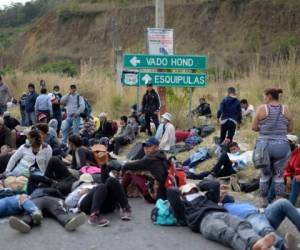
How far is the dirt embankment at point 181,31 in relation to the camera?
2203 inches

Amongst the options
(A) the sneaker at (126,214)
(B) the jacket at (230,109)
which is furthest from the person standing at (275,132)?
(B) the jacket at (230,109)

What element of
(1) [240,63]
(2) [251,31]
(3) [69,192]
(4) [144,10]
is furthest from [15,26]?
(3) [69,192]

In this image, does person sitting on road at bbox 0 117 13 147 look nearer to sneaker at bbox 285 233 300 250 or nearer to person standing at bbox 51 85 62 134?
person standing at bbox 51 85 62 134

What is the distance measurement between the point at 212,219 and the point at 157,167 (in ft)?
5.81

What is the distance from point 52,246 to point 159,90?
417 inches

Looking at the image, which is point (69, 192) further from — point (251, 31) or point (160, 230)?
point (251, 31)

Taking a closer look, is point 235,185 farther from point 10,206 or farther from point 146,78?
point 146,78

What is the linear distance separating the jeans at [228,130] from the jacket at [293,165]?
4.75m

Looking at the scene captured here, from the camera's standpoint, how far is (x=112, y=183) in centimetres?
851

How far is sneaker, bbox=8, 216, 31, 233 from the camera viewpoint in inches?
305

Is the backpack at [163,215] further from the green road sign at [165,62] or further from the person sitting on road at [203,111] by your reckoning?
the person sitting on road at [203,111]

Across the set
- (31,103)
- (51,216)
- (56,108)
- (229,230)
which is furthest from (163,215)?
(31,103)

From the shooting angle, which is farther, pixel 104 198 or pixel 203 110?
pixel 203 110

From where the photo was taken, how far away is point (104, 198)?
859cm
